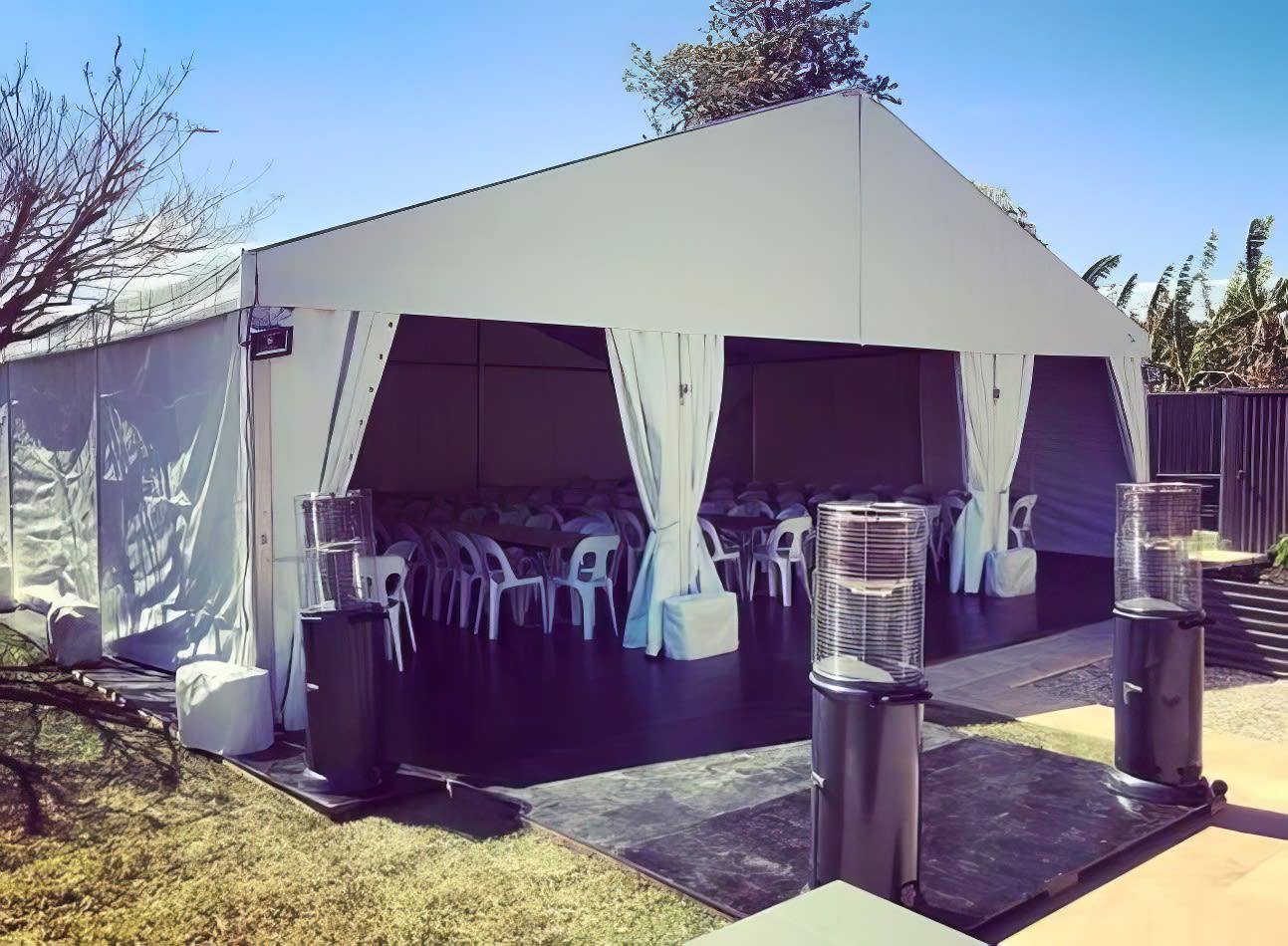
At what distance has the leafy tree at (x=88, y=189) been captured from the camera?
8797mm

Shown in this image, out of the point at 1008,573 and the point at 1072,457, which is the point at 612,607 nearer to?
the point at 1008,573

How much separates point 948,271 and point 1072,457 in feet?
13.0

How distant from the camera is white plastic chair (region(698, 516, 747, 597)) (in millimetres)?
7836

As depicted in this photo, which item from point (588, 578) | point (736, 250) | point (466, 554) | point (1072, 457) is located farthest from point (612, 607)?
point (1072, 457)

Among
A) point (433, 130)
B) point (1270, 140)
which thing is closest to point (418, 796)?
point (433, 130)

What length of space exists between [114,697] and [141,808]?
2.10 meters

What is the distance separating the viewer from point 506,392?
12367 millimetres

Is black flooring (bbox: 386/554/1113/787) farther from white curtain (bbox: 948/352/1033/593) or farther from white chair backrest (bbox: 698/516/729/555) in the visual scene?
white curtain (bbox: 948/352/1033/593)

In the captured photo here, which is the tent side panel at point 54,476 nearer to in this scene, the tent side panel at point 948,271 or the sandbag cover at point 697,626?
the sandbag cover at point 697,626

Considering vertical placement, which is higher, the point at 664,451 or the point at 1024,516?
the point at 664,451

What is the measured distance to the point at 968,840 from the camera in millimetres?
3684

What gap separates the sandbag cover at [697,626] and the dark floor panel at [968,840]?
2.24 meters

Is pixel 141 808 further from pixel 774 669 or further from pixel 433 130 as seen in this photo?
pixel 433 130

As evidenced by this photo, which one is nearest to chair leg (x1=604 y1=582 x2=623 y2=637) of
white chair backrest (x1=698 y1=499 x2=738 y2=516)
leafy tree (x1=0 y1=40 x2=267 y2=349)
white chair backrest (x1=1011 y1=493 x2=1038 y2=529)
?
white chair backrest (x1=698 y1=499 x2=738 y2=516)
